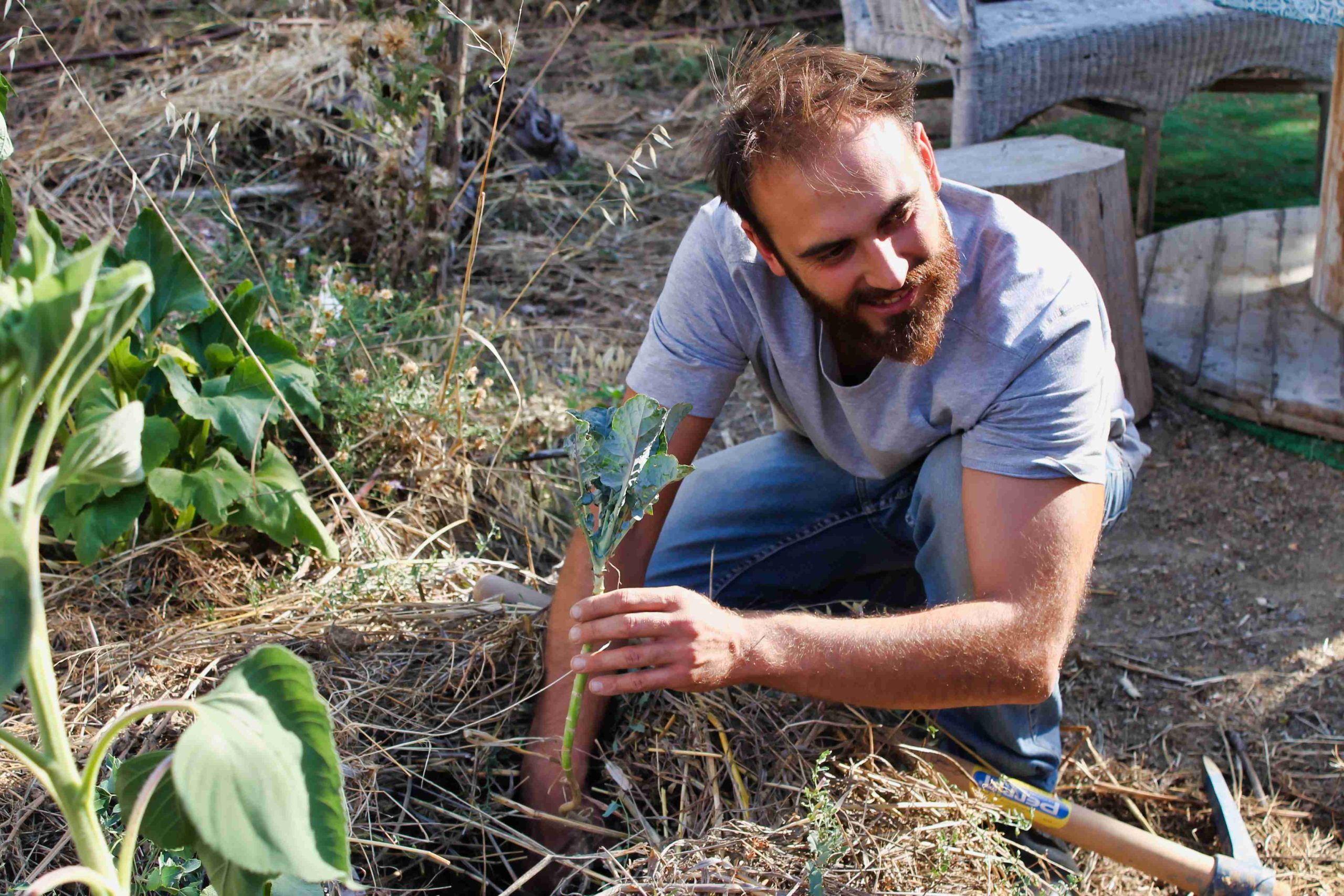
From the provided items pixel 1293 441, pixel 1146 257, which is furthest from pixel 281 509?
pixel 1146 257

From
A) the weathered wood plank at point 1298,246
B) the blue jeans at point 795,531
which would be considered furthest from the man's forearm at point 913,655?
the weathered wood plank at point 1298,246

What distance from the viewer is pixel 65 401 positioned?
2.72ft

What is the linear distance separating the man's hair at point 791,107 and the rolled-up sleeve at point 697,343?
158mm

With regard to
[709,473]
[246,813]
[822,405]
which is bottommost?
[709,473]

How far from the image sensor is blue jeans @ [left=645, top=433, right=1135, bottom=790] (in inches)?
86.2

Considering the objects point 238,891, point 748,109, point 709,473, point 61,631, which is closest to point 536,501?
point 709,473

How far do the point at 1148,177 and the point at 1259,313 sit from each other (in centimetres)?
83

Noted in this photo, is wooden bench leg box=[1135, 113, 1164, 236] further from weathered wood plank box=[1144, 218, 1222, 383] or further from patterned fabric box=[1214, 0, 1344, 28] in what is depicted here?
patterned fabric box=[1214, 0, 1344, 28]

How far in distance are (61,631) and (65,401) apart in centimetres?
140

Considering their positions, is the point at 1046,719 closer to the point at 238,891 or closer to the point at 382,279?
the point at 238,891

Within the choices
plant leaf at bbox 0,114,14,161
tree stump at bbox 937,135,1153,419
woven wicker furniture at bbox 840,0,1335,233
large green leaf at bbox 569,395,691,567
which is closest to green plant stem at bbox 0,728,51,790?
large green leaf at bbox 569,395,691,567

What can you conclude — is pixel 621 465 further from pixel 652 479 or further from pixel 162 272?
pixel 162 272

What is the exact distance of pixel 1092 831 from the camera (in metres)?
1.77

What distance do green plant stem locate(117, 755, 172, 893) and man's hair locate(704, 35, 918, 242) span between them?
1.22 meters
